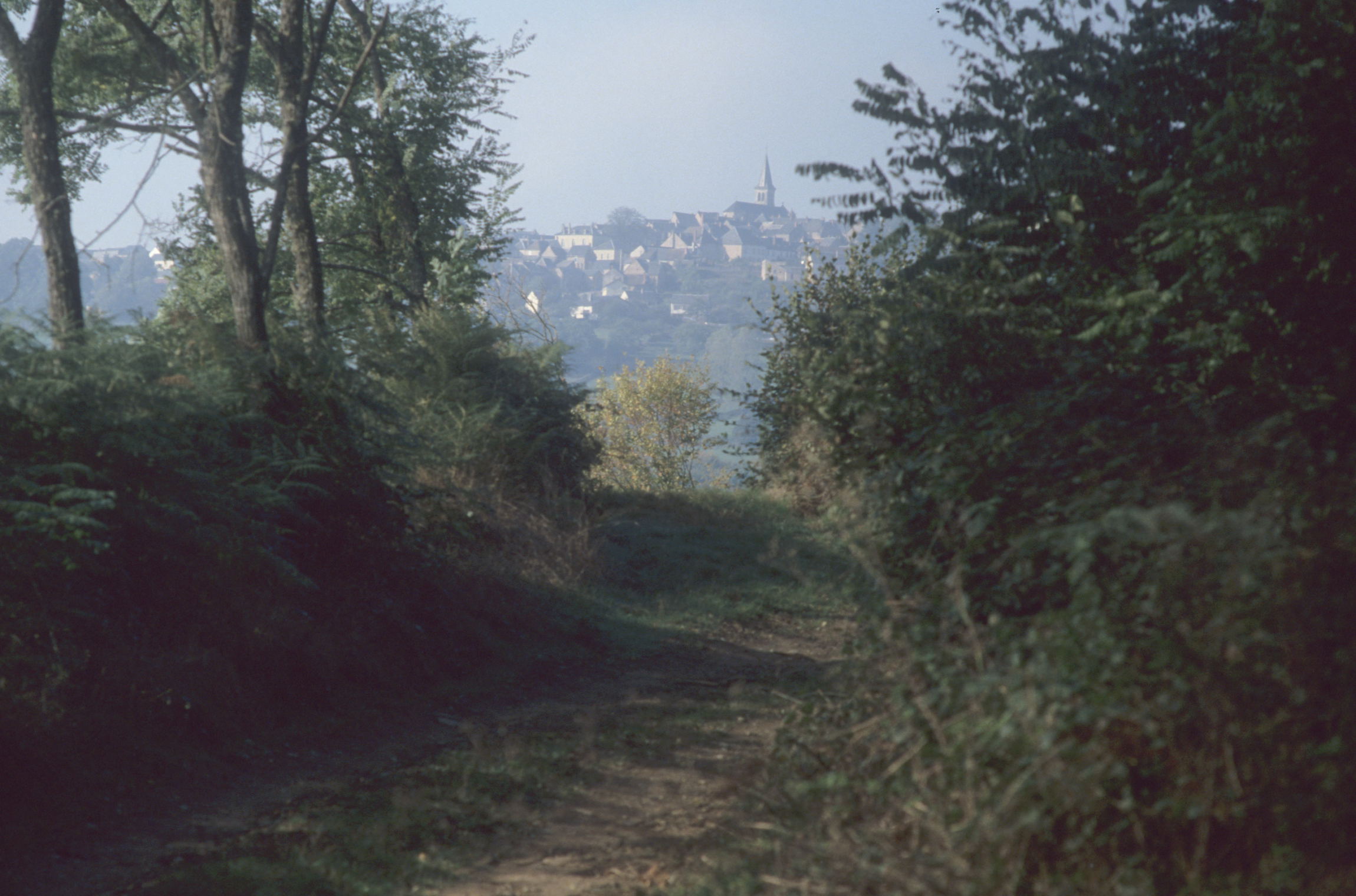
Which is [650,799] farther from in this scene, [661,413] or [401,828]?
[661,413]

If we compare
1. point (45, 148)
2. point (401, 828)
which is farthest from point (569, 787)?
point (45, 148)

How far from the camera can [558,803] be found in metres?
6.68

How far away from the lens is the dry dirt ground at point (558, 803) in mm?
5391

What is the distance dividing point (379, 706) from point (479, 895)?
12.9 feet

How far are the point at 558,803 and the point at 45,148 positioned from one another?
8491 millimetres

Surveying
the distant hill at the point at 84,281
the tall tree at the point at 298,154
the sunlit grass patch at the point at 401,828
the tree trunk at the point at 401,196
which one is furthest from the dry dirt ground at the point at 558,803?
the tree trunk at the point at 401,196

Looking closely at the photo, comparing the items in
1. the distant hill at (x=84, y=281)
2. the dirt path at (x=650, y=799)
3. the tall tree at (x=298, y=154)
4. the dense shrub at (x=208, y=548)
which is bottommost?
the dirt path at (x=650, y=799)

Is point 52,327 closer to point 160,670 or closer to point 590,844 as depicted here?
point 160,670

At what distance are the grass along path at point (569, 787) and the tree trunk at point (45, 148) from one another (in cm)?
581

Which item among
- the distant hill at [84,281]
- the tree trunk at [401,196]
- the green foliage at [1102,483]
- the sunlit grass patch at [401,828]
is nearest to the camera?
the green foliage at [1102,483]

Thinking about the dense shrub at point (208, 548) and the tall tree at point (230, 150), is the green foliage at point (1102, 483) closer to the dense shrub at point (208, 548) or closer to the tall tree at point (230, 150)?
the dense shrub at point (208, 548)

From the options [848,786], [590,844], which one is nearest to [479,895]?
[590,844]

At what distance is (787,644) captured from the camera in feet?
40.7

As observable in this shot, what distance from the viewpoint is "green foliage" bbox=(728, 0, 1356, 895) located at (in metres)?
3.31
